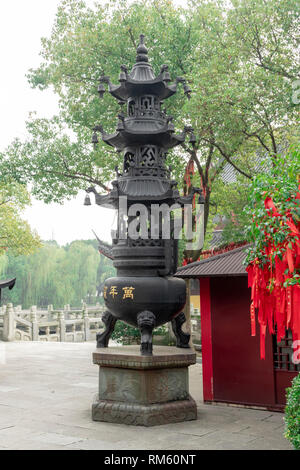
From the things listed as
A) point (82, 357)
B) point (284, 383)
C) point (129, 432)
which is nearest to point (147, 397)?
point (129, 432)

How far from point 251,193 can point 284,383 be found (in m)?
4.59

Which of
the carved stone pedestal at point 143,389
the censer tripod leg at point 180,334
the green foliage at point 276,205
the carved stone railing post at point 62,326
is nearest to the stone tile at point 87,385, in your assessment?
the carved stone pedestal at point 143,389

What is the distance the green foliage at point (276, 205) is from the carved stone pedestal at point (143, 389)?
3.10m

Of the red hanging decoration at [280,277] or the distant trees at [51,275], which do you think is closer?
the red hanging decoration at [280,277]

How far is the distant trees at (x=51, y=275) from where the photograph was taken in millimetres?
41156

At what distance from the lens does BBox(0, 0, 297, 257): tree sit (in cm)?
1230

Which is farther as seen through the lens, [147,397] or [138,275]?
[138,275]

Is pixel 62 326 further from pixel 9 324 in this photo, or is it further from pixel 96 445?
pixel 96 445

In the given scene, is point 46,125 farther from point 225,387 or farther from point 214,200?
point 225,387

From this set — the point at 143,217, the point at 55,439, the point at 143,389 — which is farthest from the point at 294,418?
the point at 143,217

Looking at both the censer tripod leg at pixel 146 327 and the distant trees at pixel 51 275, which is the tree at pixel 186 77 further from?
the distant trees at pixel 51 275

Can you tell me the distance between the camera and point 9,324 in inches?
898

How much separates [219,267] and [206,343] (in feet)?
5.19

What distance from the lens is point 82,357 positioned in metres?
17.2
